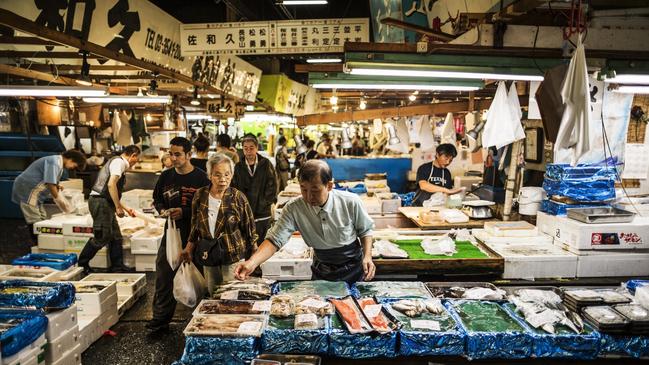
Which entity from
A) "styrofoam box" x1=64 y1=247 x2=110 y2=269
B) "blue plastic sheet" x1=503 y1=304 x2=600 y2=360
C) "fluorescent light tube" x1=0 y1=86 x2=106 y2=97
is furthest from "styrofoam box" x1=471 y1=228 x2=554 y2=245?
"styrofoam box" x1=64 y1=247 x2=110 y2=269

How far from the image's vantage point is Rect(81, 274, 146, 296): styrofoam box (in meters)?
6.39

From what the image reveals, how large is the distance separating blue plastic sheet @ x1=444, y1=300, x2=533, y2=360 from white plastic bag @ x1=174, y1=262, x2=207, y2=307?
300cm

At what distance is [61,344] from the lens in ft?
13.6

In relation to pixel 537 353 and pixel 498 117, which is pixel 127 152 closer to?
pixel 498 117

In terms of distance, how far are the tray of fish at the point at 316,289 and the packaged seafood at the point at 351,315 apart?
180mm

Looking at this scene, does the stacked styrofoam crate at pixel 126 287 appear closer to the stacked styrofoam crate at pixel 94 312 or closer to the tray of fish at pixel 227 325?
the stacked styrofoam crate at pixel 94 312

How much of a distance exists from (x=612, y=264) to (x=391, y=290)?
3233 mm

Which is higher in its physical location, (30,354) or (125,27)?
(125,27)

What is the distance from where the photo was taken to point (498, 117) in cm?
559

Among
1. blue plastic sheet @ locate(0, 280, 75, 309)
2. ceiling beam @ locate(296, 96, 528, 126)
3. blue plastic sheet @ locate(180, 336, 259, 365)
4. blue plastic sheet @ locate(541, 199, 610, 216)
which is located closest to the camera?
blue plastic sheet @ locate(180, 336, 259, 365)

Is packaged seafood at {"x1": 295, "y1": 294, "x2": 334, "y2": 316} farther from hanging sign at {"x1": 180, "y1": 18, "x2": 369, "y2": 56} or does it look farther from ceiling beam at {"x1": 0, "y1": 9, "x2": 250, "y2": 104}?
hanging sign at {"x1": 180, "y1": 18, "x2": 369, "y2": 56}

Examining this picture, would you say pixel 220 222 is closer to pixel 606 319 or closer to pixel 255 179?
pixel 255 179

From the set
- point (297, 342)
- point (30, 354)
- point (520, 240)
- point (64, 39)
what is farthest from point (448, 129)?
point (30, 354)

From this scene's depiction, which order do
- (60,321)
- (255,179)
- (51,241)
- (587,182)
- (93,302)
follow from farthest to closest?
(51,241) < (255,179) < (587,182) < (93,302) < (60,321)
